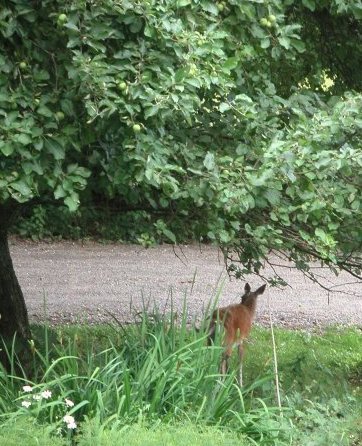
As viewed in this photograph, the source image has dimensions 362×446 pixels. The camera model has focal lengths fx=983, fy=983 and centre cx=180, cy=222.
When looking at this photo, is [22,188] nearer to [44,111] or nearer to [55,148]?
[55,148]

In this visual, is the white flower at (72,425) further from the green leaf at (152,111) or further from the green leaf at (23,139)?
the green leaf at (152,111)

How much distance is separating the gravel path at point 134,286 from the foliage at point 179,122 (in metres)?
Answer: 4.87

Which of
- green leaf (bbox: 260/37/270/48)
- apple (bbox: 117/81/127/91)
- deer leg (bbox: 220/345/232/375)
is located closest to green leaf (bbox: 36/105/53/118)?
apple (bbox: 117/81/127/91)

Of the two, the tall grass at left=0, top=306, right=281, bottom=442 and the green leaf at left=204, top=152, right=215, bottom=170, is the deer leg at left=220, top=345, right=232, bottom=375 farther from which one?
the green leaf at left=204, top=152, right=215, bottom=170

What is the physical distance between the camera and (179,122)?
534 centimetres

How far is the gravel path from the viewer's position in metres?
12.4

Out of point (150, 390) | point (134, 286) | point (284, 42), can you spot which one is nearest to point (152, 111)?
point (284, 42)

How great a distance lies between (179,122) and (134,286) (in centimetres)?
935

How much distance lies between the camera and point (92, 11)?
436cm

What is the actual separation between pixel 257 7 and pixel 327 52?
2.35 meters

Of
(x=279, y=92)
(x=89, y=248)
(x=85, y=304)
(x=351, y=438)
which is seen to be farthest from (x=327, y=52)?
(x=89, y=248)

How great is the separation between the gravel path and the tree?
16.2 ft

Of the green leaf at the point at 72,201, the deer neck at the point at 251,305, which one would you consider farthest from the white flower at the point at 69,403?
the deer neck at the point at 251,305

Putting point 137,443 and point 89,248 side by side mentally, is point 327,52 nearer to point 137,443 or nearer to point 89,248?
point 137,443
